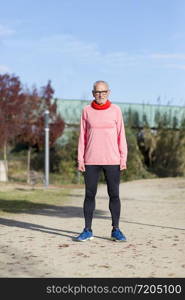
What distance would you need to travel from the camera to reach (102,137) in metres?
5.37

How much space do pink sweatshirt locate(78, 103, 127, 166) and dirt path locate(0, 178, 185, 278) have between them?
3.02ft

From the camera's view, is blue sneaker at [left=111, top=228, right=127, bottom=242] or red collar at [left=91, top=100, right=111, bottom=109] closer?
red collar at [left=91, top=100, right=111, bottom=109]

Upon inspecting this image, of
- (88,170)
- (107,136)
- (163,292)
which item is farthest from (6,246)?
(163,292)

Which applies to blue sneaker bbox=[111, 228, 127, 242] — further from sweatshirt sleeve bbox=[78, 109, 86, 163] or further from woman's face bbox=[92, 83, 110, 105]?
woman's face bbox=[92, 83, 110, 105]

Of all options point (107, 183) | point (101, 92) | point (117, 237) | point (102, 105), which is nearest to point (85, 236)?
point (117, 237)

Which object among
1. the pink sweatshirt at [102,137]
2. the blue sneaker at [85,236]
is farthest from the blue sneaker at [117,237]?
the pink sweatshirt at [102,137]

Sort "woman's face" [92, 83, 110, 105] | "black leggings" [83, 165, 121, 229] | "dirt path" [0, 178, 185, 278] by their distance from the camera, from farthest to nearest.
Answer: "black leggings" [83, 165, 121, 229], "woman's face" [92, 83, 110, 105], "dirt path" [0, 178, 185, 278]

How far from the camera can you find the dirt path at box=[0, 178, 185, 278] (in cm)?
415

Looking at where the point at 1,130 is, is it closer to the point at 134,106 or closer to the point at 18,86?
the point at 18,86

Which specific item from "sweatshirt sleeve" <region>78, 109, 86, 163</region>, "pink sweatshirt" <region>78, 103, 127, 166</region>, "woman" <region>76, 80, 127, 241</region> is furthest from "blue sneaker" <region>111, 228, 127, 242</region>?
"sweatshirt sleeve" <region>78, 109, 86, 163</region>

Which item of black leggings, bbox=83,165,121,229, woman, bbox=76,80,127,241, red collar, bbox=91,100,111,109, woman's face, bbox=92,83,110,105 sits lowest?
black leggings, bbox=83,165,121,229

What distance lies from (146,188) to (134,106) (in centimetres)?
1300

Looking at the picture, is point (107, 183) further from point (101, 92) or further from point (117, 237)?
point (101, 92)

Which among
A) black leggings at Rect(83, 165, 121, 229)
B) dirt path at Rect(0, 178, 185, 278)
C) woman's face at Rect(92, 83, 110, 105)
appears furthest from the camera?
black leggings at Rect(83, 165, 121, 229)
